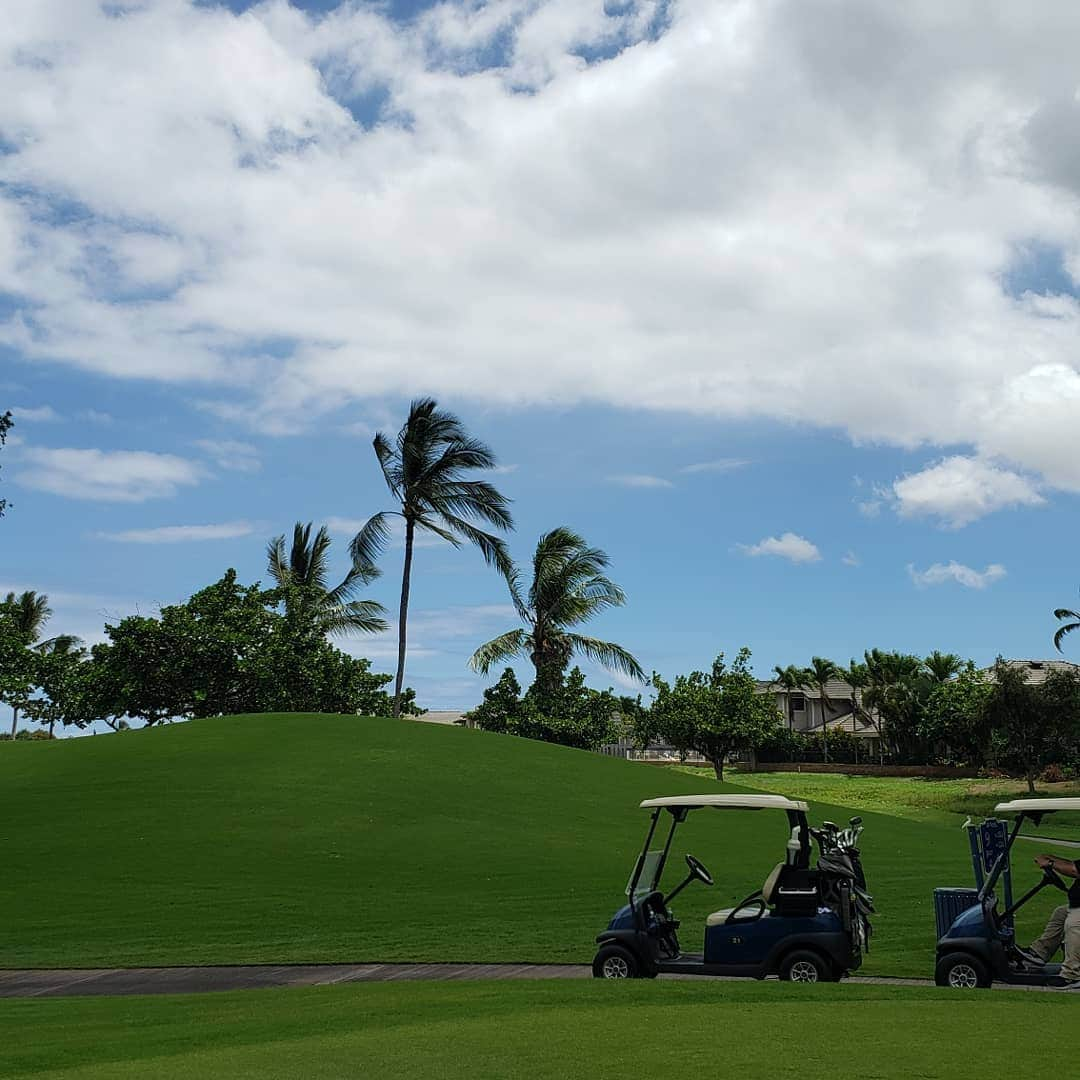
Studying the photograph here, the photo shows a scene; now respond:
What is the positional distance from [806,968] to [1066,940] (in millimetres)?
2713

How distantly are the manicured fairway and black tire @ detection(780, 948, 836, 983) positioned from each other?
0.67m

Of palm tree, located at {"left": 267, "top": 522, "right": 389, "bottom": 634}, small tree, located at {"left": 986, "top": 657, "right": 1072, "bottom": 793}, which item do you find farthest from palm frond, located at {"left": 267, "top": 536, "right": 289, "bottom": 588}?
small tree, located at {"left": 986, "top": 657, "right": 1072, "bottom": 793}

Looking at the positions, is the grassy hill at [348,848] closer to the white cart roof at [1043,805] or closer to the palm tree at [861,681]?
the white cart roof at [1043,805]

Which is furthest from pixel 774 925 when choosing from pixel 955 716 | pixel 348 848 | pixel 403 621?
pixel 955 716

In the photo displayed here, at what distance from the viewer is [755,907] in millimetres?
13188

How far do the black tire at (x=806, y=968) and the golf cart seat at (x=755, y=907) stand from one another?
1.78 ft

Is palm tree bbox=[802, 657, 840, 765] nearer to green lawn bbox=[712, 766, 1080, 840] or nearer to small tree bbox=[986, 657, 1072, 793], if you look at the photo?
green lawn bbox=[712, 766, 1080, 840]

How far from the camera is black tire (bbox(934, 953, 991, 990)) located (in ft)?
41.7

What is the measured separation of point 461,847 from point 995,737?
35007 millimetres

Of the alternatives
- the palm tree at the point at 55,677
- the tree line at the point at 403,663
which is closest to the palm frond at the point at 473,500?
the tree line at the point at 403,663

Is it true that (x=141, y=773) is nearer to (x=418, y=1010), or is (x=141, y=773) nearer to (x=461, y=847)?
(x=461, y=847)

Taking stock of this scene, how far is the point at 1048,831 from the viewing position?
4397 centimetres

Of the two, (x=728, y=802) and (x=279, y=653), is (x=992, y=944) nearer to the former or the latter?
(x=728, y=802)

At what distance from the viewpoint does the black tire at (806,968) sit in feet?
41.2
